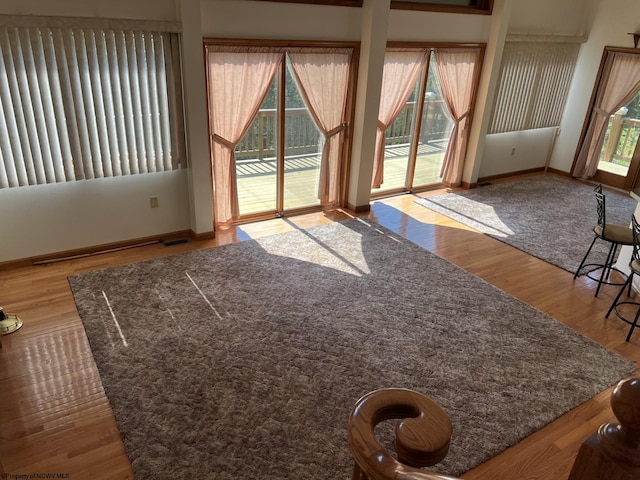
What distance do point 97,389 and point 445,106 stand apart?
5363 mm

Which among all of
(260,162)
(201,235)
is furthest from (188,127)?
(201,235)

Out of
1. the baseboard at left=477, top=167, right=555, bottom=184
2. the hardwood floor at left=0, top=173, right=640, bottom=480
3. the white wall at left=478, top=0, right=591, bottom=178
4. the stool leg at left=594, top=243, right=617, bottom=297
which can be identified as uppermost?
the white wall at left=478, top=0, right=591, bottom=178

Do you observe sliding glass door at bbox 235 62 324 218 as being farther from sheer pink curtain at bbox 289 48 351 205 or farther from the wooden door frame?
the wooden door frame

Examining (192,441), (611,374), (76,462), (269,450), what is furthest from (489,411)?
(76,462)

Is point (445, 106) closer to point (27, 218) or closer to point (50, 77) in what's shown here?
point (50, 77)

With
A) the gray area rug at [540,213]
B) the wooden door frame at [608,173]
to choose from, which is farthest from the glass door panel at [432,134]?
the wooden door frame at [608,173]

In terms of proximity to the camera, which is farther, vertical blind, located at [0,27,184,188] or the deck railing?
the deck railing

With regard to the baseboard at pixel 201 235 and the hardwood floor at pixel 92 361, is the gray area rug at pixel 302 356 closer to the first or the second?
the hardwood floor at pixel 92 361

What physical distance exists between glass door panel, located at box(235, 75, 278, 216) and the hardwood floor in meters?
0.32

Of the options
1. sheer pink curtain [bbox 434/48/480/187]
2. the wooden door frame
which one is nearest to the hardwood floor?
sheer pink curtain [bbox 434/48/480/187]

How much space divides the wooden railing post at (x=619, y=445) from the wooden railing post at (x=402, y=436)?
0.20 m

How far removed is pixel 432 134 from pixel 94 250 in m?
4.49

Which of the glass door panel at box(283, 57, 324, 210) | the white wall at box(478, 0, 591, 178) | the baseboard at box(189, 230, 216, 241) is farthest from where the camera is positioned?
the white wall at box(478, 0, 591, 178)

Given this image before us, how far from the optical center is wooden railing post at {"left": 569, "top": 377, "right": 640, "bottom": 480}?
0.62 m
